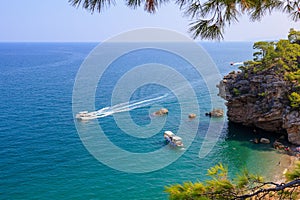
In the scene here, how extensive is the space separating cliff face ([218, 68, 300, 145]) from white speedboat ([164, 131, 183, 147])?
635 cm

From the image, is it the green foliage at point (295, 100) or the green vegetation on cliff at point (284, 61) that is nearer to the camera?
the green foliage at point (295, 100)

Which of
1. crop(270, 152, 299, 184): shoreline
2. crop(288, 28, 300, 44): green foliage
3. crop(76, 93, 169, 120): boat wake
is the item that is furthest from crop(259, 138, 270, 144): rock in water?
crop(76, 93, 169, 120): boat wake

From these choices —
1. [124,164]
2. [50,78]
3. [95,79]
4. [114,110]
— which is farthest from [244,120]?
[50,78]

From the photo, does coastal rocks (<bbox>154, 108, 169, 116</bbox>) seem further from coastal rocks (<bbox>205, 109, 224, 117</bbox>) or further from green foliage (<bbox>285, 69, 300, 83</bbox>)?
green foliage (<bbox>285, 69, 300, 83</bbox>)

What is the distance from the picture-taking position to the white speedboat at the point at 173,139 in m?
23.2

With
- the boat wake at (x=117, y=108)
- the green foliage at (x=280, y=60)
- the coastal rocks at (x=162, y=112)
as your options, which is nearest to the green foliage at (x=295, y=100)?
the green foliage at (x=280, y=60)

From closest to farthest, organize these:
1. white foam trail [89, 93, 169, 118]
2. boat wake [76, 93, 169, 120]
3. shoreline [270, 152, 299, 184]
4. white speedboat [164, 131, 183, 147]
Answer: shoreline [270, 152, 299, 184], white speedboat [164, 131, 183, 147], boat wake [76, 93, 169, 120], white foam trail [89, 93, 169, 118]

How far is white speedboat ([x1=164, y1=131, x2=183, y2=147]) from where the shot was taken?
23.2 meters

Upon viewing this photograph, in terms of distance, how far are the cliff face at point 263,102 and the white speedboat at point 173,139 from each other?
6355mm

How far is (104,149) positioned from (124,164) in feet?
10.5

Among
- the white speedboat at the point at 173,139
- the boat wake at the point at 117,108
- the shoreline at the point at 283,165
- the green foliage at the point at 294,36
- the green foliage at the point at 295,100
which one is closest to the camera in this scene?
the shoreline at the point at 283,165

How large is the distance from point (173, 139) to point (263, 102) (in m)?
8.19

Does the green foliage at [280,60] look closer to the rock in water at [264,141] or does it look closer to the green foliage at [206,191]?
the rock in water at [264,141]

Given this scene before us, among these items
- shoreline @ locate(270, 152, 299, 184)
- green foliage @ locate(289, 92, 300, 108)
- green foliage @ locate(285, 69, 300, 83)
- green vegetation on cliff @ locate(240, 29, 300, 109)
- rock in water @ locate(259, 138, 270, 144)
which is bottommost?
shoreline @ locate(270, 152, 299, 184)
